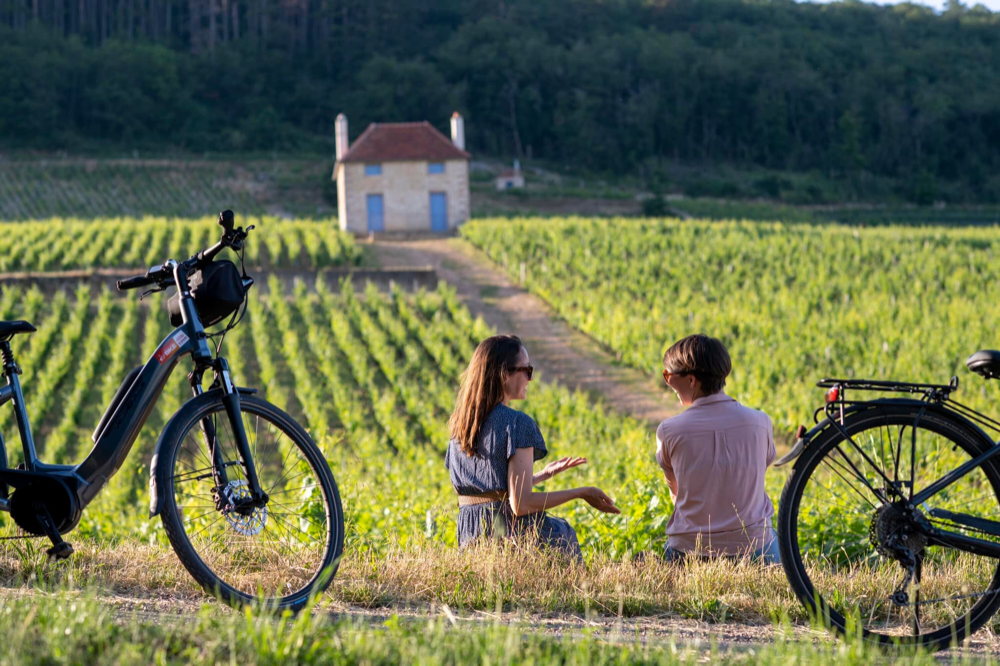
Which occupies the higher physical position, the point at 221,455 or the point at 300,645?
the point at 221,455

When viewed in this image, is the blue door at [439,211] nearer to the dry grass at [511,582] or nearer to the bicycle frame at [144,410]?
the dry grass at [511,582]

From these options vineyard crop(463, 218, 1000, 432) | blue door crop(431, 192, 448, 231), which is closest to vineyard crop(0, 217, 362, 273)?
blue door crop(431, 192, 448, 231)

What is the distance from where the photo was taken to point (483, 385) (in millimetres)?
4055

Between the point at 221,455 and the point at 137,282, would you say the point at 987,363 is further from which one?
the point at 137,282

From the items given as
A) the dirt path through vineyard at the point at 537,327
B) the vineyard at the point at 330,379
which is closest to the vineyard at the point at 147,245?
the dirt path through vineyard at the point at 537,327

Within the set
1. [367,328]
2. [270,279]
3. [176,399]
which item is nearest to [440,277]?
[270,279]

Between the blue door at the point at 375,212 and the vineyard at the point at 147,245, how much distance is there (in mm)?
2977

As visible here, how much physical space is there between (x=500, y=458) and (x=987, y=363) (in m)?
1.84

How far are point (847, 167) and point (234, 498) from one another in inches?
3438

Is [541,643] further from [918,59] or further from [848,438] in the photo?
[918,59]

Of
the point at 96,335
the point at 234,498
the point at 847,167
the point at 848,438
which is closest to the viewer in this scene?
the point at 848,438

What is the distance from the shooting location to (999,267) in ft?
95.7

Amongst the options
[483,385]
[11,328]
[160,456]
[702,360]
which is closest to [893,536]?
[702,360]

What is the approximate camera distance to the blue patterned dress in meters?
3.99
